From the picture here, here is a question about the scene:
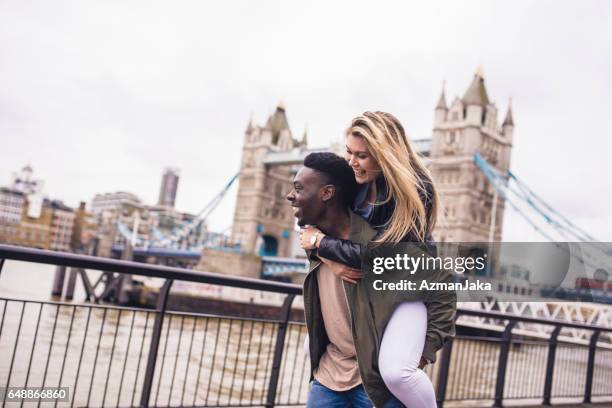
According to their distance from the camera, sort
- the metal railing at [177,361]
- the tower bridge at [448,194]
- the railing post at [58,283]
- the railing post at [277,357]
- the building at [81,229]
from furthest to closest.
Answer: the building at [81,229], the tower bridge at [448,194], the railing post at [58,283], the railing post at [277,357], the metal railing at [177,361]

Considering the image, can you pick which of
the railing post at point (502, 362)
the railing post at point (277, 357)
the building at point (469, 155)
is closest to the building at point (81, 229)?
the building at point (469, 155)

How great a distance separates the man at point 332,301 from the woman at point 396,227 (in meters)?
0.03

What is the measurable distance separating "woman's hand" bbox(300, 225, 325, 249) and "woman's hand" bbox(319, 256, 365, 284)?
0.05 metres

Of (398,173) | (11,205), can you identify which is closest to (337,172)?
(398,173)

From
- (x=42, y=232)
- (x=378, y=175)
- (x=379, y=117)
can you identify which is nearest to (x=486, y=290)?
(x=378, y=175)

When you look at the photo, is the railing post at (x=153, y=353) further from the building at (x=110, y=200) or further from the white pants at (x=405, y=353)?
the building at (x=110, y=200)

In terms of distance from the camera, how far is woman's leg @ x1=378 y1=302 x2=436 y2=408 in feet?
4.93

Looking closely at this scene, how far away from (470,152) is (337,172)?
46824 mm

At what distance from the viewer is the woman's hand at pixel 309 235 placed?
1.61 meters

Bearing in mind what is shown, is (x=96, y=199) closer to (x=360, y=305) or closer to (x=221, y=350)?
(x=221, y=350)

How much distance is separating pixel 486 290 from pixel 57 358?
7.53 meters

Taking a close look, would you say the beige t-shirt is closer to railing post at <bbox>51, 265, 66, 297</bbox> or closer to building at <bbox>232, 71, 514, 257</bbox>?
railing post at <bbox>51, 265, 66, 297</bbox>

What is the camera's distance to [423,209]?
5.14ft

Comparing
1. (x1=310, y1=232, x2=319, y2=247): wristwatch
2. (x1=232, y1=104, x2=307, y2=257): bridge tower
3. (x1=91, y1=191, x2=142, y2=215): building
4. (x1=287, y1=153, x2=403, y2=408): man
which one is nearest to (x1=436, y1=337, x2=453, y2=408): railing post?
(x1=287, y1=153, x2=403, y2=408): man
